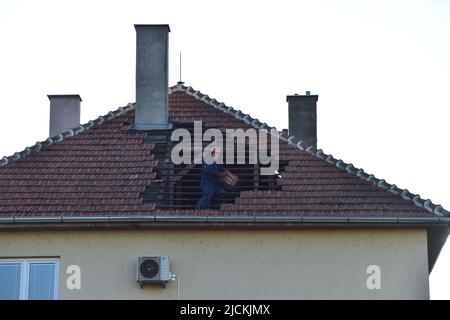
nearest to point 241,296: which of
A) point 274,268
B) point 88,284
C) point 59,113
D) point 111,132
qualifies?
point 274,268

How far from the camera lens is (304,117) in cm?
2942

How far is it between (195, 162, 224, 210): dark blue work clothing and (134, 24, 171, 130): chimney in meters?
1.75

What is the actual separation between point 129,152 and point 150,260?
9.63 feet

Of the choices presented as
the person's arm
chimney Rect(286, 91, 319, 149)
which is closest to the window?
the person's arm

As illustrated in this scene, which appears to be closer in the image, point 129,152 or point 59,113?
point 129,152

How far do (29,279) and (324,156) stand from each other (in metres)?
5.67

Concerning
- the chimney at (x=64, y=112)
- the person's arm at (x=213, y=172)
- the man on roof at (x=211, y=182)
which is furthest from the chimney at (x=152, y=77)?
the chimney at (x=64, y=112)

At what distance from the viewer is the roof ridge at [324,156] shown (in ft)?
80.2

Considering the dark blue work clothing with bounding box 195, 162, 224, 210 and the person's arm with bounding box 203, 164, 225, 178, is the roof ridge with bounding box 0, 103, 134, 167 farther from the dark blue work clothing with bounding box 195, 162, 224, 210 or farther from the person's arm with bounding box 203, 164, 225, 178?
the person's arm with bounding box 203, 164, 225, 178

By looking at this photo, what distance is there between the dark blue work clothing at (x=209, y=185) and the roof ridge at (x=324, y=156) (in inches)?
59.1

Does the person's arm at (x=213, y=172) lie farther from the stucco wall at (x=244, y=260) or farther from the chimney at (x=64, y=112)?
the chimney at (x=64, y=112)

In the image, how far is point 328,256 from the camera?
79.7 ft
